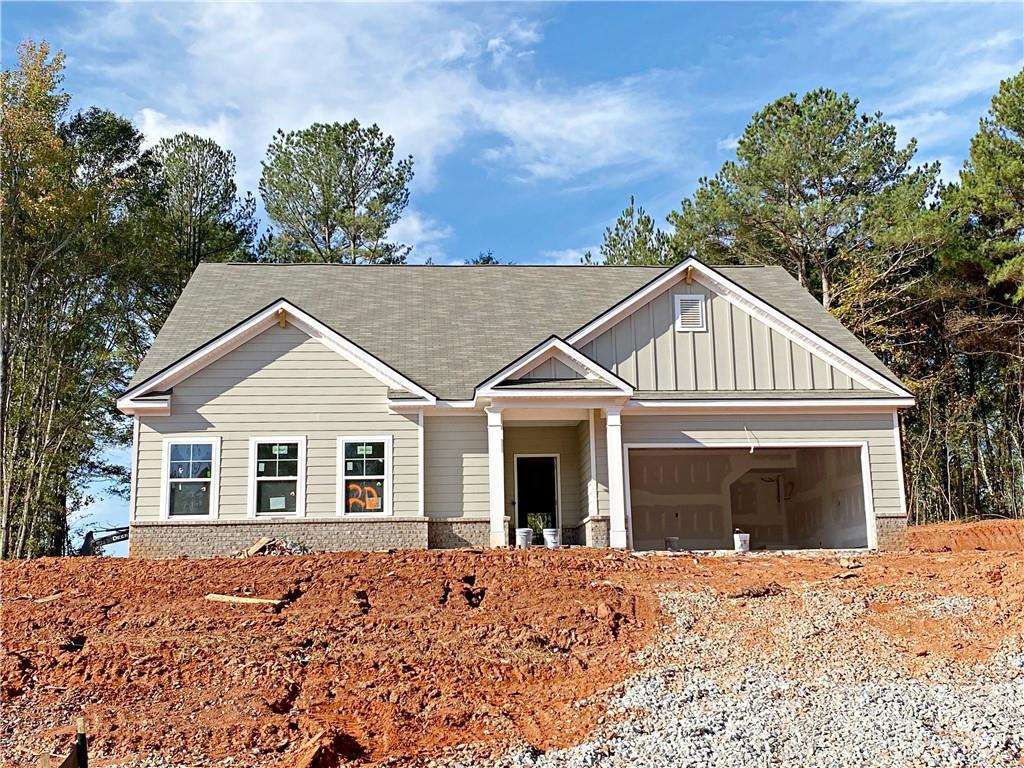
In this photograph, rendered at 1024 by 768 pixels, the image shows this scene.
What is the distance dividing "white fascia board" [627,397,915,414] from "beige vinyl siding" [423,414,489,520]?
2.94 metres

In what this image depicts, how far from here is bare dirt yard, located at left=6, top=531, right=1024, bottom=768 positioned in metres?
9.41

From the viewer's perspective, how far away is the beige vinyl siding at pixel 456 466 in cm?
1866

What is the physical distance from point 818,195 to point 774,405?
52.9 ft

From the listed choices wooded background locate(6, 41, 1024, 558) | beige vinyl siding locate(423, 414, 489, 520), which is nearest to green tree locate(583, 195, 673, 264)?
wooded background locate(6, 41, 1024, 558)

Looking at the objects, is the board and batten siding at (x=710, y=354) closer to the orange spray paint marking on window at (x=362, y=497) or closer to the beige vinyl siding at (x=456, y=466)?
the beige vinyl siding at (x=456, y=466)

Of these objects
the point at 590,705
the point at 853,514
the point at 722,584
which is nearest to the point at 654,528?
the point at 853,514

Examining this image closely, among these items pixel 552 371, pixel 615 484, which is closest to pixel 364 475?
pixel 552 371

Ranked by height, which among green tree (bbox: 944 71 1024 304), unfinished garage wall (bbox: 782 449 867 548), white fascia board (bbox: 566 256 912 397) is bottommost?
unfinished garage wall (bbox: 782 449 867 548)

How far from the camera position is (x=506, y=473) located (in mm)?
19969

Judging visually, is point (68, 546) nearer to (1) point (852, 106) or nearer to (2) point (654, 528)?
(2) point (654, 528)

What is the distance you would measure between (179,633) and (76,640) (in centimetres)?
119

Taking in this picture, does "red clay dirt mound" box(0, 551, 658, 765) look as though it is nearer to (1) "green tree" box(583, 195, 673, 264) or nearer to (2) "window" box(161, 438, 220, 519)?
(2) "window" box(161, 438, 220, 519)

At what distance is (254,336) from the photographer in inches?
733

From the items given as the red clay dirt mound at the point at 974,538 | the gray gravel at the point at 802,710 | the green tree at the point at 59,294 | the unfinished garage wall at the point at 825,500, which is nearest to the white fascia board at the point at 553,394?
the unfinished garage wall at the point at 825,500
